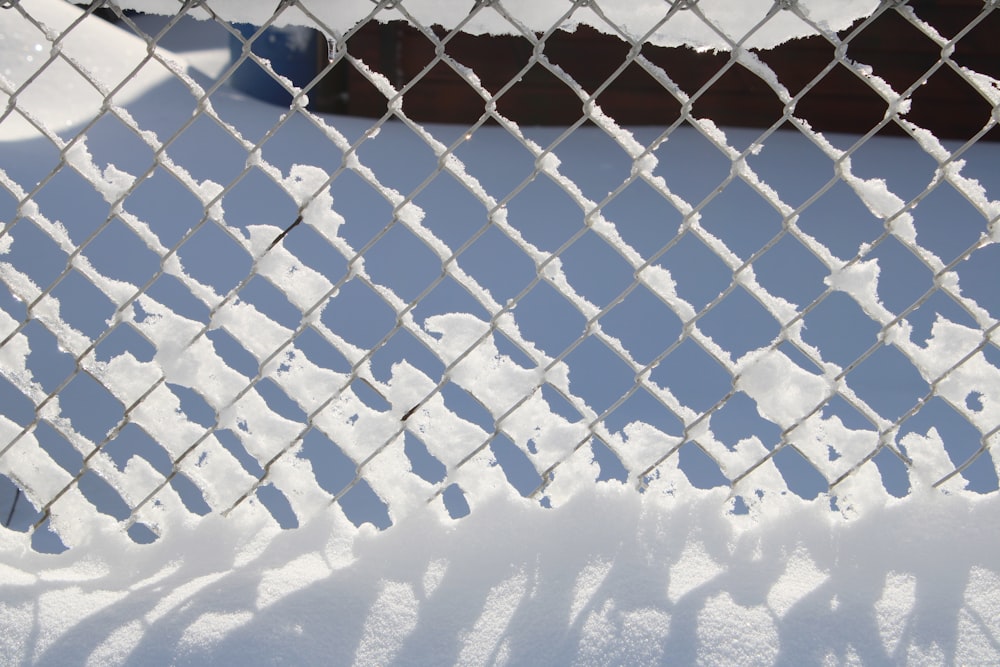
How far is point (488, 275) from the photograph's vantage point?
2574 millimetres

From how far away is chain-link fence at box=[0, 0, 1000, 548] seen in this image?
1.20 metres

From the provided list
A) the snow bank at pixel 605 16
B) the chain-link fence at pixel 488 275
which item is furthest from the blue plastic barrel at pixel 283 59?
the snow bank at pixel 605 16

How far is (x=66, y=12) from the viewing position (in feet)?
12.2

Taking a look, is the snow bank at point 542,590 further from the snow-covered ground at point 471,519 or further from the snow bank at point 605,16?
the snow bank at point 605,16

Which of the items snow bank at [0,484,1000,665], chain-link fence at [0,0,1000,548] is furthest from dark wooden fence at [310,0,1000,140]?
snow bank at [0,484,1000,665]

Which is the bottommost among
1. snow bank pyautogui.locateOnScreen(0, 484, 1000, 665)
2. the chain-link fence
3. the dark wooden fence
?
snow bank pyautogui.locateOnScreen(0, 484, 1000, 665)

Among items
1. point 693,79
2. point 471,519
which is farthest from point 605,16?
point 693,79

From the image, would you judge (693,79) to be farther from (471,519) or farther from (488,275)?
(471,519)

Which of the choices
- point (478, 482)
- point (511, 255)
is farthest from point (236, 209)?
point (478, 482)

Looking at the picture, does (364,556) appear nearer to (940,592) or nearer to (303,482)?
(303,482)

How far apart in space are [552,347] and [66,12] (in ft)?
9.39

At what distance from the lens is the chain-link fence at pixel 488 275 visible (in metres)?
1.20

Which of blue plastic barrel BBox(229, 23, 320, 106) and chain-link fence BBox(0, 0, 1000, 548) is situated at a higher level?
blue plastic barrel BBox(229, 23, 320, 106)

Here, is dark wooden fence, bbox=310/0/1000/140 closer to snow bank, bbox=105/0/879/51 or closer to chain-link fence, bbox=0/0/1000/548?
chain-link fence, bbox=0/0/1000/548
